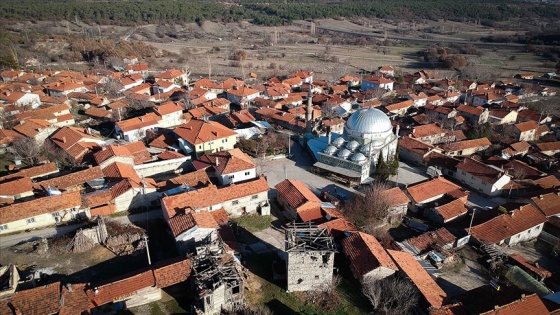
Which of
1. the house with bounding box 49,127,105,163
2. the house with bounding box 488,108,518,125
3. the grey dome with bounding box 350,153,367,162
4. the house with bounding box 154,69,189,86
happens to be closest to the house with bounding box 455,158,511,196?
the grey dome with bounding box 350,153,367,162

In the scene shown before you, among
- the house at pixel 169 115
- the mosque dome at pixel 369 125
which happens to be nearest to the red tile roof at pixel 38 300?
the mosque dome at pixel 369 125

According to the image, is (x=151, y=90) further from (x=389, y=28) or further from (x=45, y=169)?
(x=389, y=28)

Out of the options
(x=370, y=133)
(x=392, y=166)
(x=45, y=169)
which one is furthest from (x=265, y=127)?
(x=45, y=169)

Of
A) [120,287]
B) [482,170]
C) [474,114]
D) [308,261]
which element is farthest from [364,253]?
[474,114]

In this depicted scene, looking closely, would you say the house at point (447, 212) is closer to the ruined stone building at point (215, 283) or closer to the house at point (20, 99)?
the ruined stone building at point (215, 283)

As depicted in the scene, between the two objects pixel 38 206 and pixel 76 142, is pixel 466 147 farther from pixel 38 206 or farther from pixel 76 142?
pixel 38 206

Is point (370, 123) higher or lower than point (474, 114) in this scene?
higher

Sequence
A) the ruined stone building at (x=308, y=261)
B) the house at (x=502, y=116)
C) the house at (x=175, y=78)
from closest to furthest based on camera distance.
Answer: the ruined stone building at (x=308, y=261), the house at (x=502, y=116), the house at (x=175, y=78)
